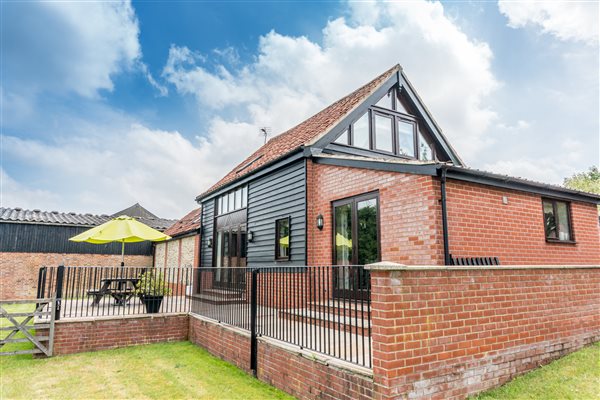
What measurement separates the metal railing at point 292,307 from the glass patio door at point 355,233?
908 millimetres

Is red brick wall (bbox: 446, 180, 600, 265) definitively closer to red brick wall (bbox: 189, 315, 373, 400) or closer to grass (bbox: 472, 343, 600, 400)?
grass (bbox: 472, 343, 600, 400)

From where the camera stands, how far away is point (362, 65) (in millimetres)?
14711

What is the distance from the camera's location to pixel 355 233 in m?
7.66

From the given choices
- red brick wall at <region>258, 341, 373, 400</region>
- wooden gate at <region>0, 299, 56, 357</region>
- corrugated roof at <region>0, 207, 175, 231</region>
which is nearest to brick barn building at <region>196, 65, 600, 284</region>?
red brick wall at <region>258, 341, 373, 400</region>

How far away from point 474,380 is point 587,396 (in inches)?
47.9

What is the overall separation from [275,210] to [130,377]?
5.34 meters

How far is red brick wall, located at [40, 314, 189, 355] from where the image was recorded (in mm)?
7699

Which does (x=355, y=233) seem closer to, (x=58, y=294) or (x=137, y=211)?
(x=58, y=294)

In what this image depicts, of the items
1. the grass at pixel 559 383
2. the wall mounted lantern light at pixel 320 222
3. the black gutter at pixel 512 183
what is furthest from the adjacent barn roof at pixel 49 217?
the grass at pixel 559 383

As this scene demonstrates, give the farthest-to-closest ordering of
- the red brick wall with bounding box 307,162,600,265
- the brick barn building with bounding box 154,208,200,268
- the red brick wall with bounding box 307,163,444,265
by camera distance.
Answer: the brick barn building with bounding box 154,208,200,268, the red brick wall with bounding box 307,162,600,265, the red brick wall with bounding box 307,163,444,265

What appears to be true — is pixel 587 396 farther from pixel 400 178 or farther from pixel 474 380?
pixel 400 178

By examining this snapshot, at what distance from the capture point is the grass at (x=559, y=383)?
4.00 metres

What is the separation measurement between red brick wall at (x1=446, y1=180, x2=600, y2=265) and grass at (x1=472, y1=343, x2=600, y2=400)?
6.89 feet

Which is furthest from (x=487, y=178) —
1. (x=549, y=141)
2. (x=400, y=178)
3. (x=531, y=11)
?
(x=549, y=141)
